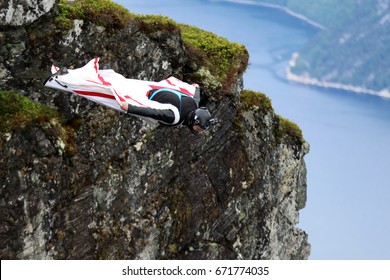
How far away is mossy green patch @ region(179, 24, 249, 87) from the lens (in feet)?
60.3

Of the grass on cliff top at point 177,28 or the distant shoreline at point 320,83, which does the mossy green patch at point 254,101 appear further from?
the distant shoreline at point 320,83

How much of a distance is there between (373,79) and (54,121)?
13923 centimetres

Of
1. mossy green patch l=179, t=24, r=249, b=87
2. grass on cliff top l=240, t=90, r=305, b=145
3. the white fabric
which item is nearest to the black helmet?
the white fabric

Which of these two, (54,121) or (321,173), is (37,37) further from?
(321,173)

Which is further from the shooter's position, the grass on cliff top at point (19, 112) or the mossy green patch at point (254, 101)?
the mossy green patch at point (254, 101)

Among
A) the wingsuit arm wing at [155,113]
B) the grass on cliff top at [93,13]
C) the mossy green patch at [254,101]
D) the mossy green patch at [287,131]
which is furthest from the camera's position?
the mossy green patch at [287,131]

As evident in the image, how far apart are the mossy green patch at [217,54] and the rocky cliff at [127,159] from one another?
9 cm

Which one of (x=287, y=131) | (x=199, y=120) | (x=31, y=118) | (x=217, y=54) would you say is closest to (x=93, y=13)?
(x=31, y=118)

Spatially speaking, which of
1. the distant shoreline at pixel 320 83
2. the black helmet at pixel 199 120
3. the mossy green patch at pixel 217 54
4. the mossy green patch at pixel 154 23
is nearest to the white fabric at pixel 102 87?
the black helmet at pixel 199 120

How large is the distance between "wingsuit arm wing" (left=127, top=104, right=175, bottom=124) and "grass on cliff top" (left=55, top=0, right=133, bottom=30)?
3.84 m

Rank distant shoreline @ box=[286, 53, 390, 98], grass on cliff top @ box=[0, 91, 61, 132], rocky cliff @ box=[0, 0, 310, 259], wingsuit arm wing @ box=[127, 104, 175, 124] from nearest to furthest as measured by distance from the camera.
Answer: wingsuit arm wing @ box=[127, 104, 175, 124] < grass on cliff top @ box=[0, 91, 61, 132] < rocky cliff @ box=[0, 0, 310, 259] < distant shoreline @ box=[286, 53, 390, 98]

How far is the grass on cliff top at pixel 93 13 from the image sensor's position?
14.9 m

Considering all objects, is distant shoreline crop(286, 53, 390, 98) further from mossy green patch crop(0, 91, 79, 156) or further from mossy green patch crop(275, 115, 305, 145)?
mossy green patch crop(0, 91, 79, 156)

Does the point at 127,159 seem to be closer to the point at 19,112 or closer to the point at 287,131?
the point at 19,112
